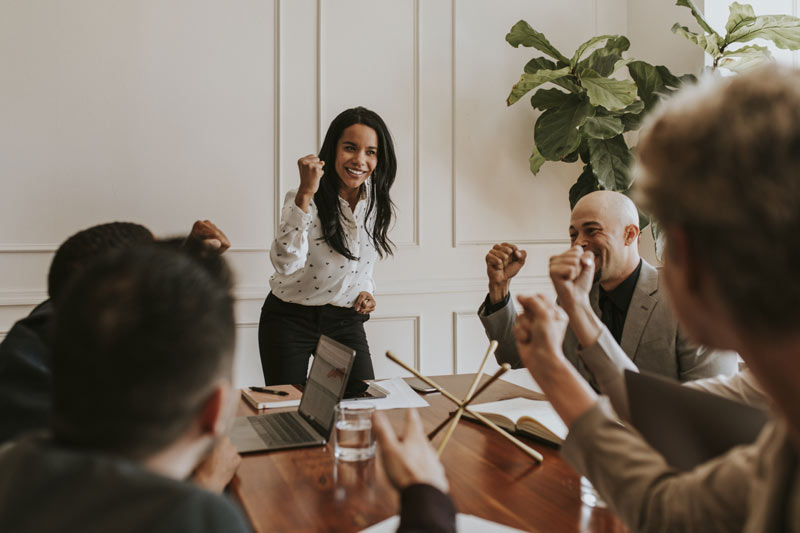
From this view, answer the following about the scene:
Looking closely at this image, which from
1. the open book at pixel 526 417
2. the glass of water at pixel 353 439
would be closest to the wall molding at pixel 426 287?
the open book at pixel 526 417

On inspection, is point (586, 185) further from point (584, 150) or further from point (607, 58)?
point (607, 58)

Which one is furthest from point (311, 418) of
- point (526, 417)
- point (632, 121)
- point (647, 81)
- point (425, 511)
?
point (647, 81)

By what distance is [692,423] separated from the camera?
36.2 inches

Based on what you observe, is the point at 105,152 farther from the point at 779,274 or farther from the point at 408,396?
the point at 779,274

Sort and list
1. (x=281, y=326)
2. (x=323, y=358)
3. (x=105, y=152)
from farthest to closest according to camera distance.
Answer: (x=105, y=152), (x=281, y=326), (x=323, y=358)

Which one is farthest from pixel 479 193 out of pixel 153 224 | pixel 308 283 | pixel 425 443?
pixel 425 443

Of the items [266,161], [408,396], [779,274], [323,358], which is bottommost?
[408,396]

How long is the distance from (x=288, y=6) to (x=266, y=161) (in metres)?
0.82

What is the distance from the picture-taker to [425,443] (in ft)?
2.85

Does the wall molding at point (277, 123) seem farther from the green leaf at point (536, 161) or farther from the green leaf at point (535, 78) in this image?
the green leaf at point (536, 161)

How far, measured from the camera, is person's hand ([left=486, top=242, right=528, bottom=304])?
2.09 m

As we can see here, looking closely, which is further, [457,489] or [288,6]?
[288,6]

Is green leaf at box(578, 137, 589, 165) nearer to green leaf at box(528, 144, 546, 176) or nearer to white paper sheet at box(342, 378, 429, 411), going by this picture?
green leaf at box(528, 144, 546, 176)

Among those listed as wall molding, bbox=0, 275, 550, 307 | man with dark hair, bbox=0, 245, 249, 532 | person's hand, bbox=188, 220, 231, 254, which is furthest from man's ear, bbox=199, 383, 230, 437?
wall molding, bbox=0, 275, 550, 307
